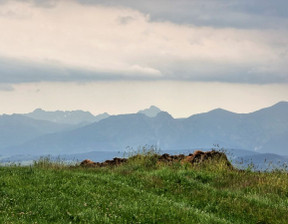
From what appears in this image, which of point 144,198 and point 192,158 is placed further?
point 192,158

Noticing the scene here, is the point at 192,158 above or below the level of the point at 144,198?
above

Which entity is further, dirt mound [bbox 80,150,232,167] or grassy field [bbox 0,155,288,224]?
dirt mound [bbox 80,150,232,167]

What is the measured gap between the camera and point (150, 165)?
2791 centimetres

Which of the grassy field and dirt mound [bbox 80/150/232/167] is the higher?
dirt mound [bbox 80/150/232/167]

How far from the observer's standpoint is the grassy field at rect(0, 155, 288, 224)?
12.4 metres

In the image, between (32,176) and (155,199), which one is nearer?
(155,199)

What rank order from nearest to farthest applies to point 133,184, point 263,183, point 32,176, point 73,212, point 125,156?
point 73,212 → point 32,176 → point 133,184 → point 263,183 → point 125,156

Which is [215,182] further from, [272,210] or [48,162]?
[48,162]

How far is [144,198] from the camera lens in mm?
15445

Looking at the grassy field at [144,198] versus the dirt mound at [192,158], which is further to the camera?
the dirt mound at [192,158]

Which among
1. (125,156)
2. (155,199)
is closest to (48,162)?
(125,156)

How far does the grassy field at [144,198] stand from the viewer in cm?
1238

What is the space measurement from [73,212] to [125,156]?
1825cm

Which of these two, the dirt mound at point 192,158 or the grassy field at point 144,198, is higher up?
the dirt mound at point 192,158
